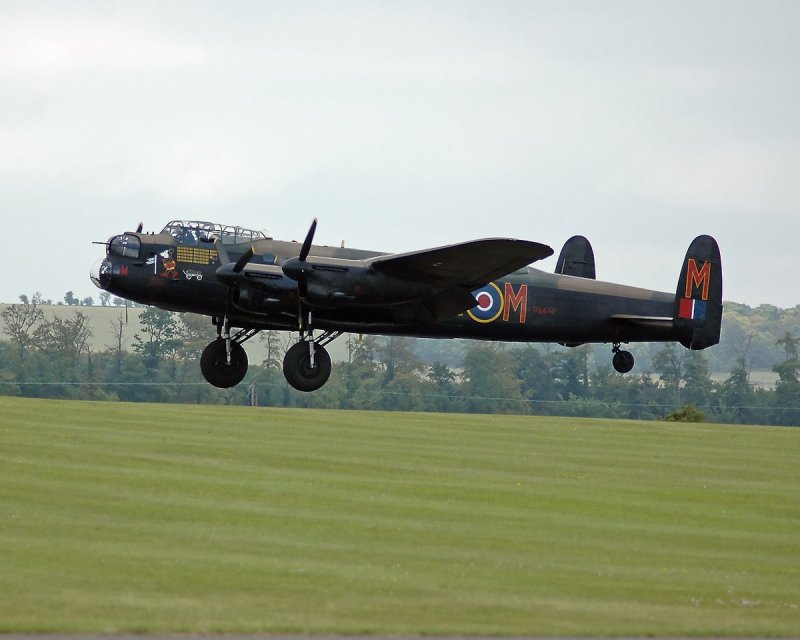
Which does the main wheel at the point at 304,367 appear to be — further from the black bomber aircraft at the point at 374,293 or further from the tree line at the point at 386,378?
the tree line at the point at 386,378

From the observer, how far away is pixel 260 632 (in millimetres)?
13305

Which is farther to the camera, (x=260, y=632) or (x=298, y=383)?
(x=298, y=383)

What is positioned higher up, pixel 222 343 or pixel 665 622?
pixel 222 343

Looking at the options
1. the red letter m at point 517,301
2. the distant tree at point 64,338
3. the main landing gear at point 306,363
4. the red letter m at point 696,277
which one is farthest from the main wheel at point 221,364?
the distant tree at point 64,338

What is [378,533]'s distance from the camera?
19.7 meters

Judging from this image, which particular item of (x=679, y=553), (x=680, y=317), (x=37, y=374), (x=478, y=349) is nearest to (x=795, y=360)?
(x=478, y=349)

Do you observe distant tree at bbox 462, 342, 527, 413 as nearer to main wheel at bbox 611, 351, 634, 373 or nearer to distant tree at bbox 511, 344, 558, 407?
distant tree at bbox 511, 344, 558, 407

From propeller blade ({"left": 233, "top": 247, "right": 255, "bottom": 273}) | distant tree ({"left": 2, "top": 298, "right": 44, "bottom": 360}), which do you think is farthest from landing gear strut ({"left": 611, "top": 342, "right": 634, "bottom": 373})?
distant tree ({"left": 2, "top": 298, "right": 44, "bottom": 360})

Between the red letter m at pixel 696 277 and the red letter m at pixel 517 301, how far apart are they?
13.6 ft

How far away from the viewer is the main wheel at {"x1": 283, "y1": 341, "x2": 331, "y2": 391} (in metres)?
29.2

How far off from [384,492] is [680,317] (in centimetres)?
1126

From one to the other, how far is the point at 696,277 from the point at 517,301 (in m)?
4.69

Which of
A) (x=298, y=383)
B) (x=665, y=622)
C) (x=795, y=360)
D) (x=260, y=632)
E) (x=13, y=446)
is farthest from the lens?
(x=795, y=360)

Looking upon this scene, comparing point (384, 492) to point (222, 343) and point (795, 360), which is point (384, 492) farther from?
point (795, 360)
